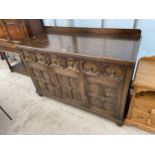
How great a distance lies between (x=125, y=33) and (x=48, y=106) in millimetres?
1419

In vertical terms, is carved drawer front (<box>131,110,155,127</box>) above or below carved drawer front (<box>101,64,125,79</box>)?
below

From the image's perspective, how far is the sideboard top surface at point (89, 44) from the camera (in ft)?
3.66

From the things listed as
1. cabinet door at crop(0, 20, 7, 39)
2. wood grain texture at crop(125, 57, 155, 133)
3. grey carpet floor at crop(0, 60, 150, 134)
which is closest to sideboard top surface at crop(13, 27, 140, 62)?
wood grain texture at crop(125, 57, 155, 133)

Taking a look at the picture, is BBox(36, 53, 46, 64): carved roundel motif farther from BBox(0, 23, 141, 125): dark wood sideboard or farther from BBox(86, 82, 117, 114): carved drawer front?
BBox(86, 82, 117, 114): carved drawer front

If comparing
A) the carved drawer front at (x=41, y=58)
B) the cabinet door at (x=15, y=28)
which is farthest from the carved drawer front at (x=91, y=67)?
the cabinet door at (x=15, y=28)

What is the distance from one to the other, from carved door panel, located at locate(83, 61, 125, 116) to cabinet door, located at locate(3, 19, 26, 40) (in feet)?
3.63

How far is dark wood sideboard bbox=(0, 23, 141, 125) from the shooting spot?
1.12 meters

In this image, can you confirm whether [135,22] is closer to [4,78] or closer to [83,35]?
[83,35]

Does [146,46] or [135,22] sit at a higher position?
[135,22]

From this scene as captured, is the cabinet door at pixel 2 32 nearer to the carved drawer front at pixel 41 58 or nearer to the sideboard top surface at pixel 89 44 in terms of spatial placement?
the sideboard top surface at pixel 89 44

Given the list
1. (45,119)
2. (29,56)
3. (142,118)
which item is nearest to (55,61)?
(29,56)

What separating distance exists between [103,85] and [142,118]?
0.59m
